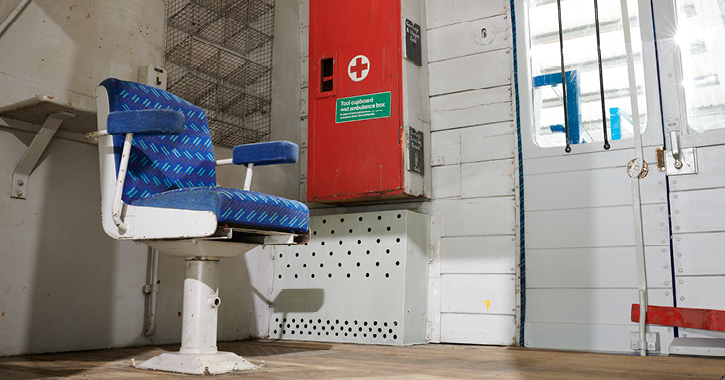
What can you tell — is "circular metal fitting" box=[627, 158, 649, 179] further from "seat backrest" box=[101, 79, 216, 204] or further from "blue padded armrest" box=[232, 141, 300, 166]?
"seat backrest" box=[101, 79, 216, 204]

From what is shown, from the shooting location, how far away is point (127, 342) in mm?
2734

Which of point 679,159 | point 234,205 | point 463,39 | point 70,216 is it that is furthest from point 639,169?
point 70,216

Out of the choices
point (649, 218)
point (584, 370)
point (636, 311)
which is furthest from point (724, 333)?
point (584, 370)

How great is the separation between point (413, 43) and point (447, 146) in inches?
27.2

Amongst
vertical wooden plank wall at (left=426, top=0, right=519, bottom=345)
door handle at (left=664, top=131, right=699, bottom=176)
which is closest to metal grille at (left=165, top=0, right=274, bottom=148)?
vertical wooden plank wall at (left=426, top=0, right=519, bottom=345)

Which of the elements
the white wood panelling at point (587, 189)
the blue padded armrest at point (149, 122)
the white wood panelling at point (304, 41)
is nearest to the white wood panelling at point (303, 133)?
the white wood panelling at point (304, 41)

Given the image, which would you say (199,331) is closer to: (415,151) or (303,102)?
(415,151)

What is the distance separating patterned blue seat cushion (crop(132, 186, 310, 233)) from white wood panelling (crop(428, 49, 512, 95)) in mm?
1944

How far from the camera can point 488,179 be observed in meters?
3.34

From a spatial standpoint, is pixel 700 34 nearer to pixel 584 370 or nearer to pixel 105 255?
pixel 584 370

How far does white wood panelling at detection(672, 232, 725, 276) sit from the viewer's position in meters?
2.68

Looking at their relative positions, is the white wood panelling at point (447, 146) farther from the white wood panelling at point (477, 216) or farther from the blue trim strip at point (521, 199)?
the blue trim strip at point (521, 199)

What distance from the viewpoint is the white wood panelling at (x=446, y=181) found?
3.44m

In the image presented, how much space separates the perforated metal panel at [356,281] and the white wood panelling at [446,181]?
0.64 feet
